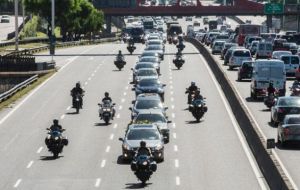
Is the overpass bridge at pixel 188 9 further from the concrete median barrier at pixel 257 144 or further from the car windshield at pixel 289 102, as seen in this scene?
the car windshield at pixel 289 102

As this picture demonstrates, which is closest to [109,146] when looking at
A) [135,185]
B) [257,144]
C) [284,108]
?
[257,144]

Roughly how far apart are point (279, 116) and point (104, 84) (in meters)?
27.3

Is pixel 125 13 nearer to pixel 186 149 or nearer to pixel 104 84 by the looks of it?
pixel 104 84

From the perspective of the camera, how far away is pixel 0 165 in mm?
38281

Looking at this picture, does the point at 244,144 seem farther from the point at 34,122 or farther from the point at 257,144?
the point at 34,122

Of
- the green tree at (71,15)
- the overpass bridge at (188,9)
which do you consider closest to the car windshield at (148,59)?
the green tree at (71,15)

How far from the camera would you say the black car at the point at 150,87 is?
6051cm

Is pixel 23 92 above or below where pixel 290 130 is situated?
below

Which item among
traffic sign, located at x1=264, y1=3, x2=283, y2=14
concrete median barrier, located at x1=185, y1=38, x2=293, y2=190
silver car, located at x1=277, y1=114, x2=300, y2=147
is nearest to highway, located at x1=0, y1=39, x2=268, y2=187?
concrete median barrier, located at x1=185, y1=38, x2=293, y2=190

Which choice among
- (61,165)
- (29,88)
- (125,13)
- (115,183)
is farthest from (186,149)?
(125,13)

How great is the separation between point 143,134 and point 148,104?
1133 centimetres

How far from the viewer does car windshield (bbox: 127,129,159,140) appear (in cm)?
3831

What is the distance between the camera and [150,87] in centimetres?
6084

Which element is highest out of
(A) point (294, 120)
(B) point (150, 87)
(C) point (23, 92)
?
(A) point (294, 120)
